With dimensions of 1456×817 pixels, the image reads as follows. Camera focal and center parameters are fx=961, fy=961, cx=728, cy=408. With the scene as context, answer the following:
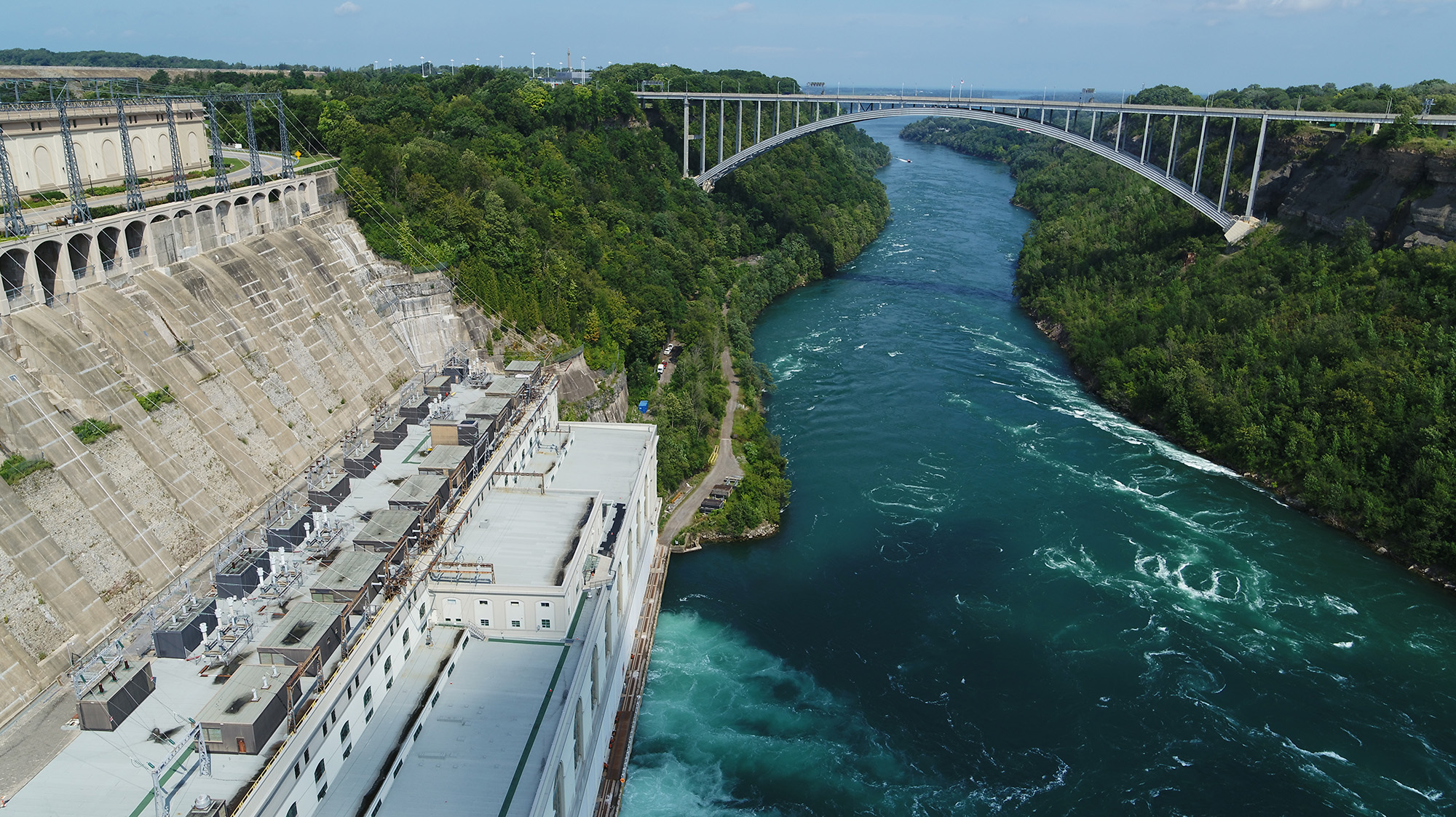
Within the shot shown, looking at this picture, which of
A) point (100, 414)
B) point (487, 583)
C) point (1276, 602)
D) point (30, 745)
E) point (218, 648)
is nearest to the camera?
point (30, 745)

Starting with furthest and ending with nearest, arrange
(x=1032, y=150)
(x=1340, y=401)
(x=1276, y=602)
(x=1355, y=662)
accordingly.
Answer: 1. (x=1032, y=150)
2. (x=1340, y=401)
3. (x=1276, y=602)
4. (x=1355, y=662)

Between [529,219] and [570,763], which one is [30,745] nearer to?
[570,763]

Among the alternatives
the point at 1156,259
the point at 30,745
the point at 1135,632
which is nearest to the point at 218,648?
the point at 30,745

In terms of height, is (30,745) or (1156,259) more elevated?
(1156,259)

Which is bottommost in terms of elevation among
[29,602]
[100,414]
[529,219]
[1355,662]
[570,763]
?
[1355,662]

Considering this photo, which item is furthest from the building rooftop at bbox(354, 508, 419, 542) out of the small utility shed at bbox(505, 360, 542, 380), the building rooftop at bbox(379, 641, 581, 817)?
the small utility shed at bbox(505, 360, 542, 380)

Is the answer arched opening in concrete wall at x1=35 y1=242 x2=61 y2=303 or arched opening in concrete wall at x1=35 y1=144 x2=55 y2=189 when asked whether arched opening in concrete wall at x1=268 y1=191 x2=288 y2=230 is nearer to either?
arched opening in concrete wall at x1=35 y1=144 x2=55 y2=189

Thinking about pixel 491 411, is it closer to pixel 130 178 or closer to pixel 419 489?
pixel 419 489
